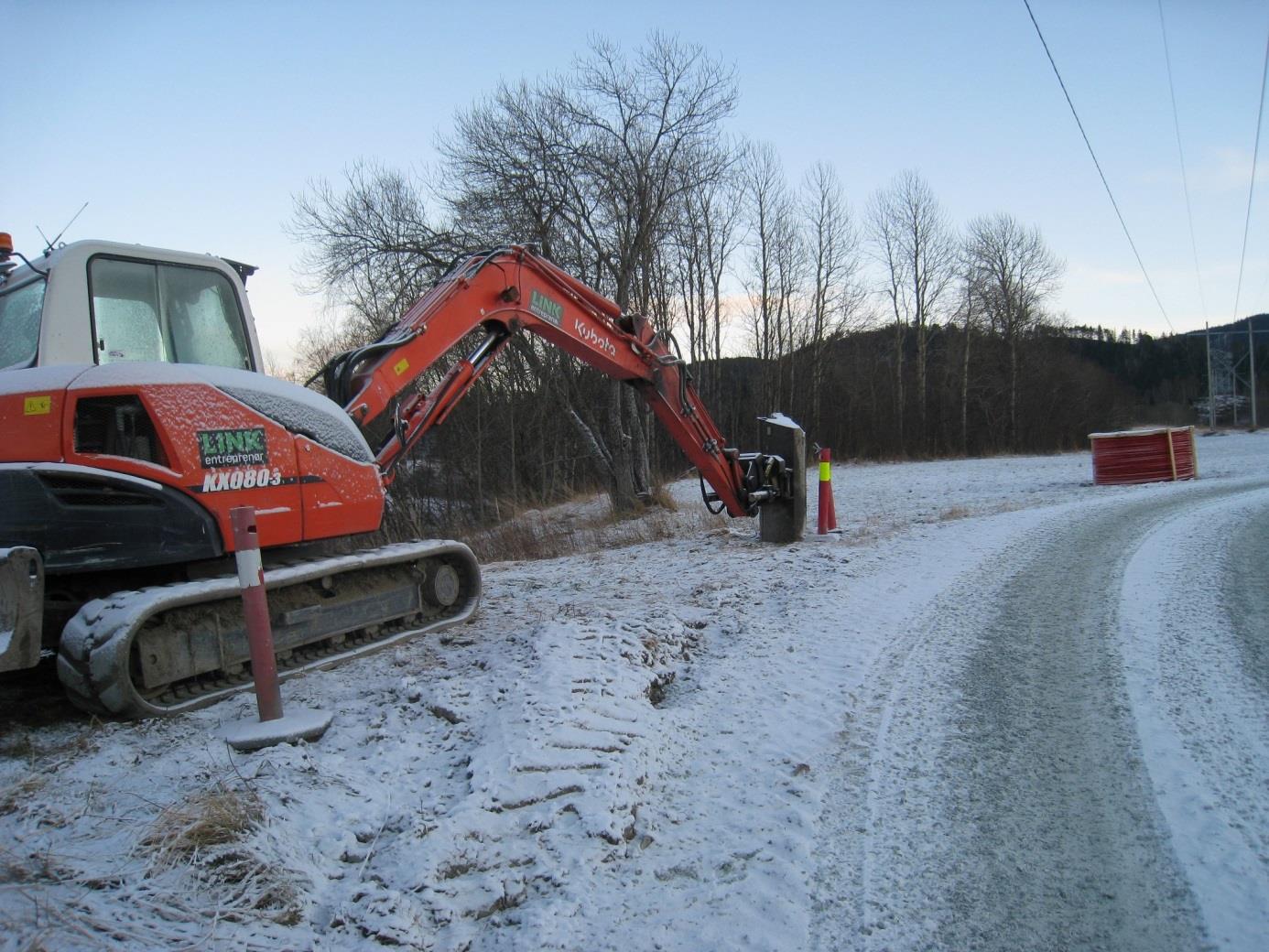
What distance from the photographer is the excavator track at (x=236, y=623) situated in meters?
4.04

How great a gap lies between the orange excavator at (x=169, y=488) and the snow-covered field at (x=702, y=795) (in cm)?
36

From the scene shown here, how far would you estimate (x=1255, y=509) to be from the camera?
1106cm

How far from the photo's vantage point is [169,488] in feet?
14.6

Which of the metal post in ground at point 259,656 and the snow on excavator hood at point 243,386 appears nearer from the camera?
the metal post in ground at point 259,656

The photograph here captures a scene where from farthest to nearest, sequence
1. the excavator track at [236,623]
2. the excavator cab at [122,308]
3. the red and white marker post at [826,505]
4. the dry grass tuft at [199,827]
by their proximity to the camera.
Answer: the red and white marker post at [826,505] → the excavator cab at [122,308] → the excavator track at [236,623] → the dry grass tuft at [199,827]

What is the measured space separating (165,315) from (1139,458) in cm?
1776

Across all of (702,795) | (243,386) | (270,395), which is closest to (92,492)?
(243,386)

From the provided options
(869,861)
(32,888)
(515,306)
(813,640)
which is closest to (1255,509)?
(813,640)

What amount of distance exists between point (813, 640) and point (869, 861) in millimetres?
2692

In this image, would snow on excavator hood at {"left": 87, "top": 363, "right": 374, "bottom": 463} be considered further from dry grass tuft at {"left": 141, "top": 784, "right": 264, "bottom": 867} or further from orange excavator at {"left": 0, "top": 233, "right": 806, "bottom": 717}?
dry grass tuft at {"left": 141, "top": 784, "right": 264, "bottom": 867}

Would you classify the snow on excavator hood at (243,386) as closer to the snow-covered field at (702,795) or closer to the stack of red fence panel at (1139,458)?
the snow-covered field at (702,795)

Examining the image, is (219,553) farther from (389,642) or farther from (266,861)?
(266,861)

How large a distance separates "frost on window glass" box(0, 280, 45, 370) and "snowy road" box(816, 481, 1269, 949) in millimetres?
4825

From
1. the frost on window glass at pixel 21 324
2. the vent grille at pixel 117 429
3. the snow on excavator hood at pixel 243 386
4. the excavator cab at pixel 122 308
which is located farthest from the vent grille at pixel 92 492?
the frost on window glass at pixel 21 324
